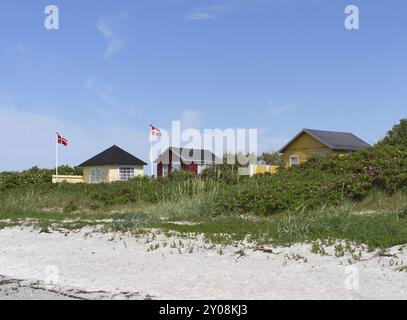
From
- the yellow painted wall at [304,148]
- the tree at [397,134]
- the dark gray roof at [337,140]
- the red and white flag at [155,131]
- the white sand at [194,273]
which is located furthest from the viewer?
the yellow painted wall at [304,148]

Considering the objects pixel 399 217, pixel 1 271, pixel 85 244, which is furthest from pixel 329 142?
pixel 1 271

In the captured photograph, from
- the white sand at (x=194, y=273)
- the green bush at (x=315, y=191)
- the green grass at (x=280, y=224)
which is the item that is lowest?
the white sand at (x=194, y=273)

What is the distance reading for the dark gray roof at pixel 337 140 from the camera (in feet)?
135

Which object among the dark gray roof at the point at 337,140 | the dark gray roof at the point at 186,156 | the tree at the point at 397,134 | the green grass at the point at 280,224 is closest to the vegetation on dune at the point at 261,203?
the green grass at the point at 280,224

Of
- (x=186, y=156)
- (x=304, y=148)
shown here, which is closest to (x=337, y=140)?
(x=304, y=148)

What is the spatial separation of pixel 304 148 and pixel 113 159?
1656 centimetres

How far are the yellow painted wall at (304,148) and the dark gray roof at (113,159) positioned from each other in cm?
1346

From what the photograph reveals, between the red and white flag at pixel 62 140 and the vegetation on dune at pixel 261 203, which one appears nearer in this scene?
the vegetation on dune at pixel 261 203

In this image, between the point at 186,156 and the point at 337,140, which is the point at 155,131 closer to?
the point at 337,140

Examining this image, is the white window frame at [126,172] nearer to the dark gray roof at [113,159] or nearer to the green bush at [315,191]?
the dark gray roof at [113,159]

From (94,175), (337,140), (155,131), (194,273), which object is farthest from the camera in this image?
(94,175)

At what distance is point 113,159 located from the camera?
159 ft

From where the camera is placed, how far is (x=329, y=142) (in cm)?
4144
